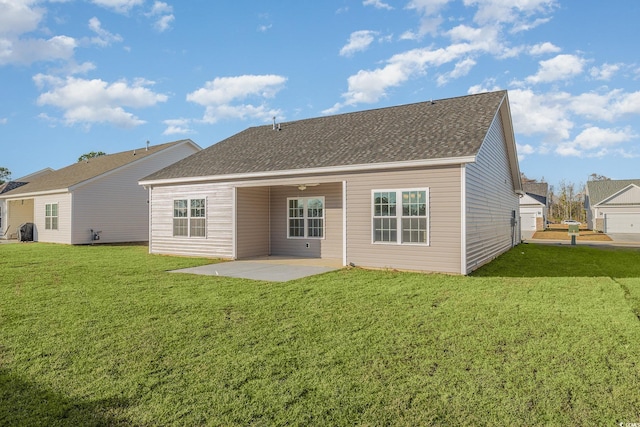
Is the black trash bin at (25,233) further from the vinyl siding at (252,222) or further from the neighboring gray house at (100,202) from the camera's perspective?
the vinyl siding at (252,222)

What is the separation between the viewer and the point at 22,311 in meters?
5.61

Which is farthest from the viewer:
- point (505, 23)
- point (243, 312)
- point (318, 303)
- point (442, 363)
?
point (505, 23)

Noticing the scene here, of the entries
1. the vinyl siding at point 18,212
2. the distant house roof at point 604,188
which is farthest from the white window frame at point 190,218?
the distant house roof at point 604,188

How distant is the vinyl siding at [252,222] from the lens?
1269 cm

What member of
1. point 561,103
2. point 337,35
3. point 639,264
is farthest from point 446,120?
point 561,103

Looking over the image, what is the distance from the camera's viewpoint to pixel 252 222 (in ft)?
43.4

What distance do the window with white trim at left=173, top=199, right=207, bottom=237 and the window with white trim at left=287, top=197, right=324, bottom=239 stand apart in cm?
317

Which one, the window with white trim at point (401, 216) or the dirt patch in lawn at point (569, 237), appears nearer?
the window with white trim at point (401, 216)

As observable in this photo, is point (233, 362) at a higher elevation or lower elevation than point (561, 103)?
lower

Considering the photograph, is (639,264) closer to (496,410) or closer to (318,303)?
(318,303)

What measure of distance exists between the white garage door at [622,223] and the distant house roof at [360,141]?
2962cm

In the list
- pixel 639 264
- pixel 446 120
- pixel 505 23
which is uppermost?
pixel 505 23

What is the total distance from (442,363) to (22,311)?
6.21 meters

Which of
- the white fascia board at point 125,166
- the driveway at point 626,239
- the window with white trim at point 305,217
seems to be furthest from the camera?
the driveway at point 626,239
